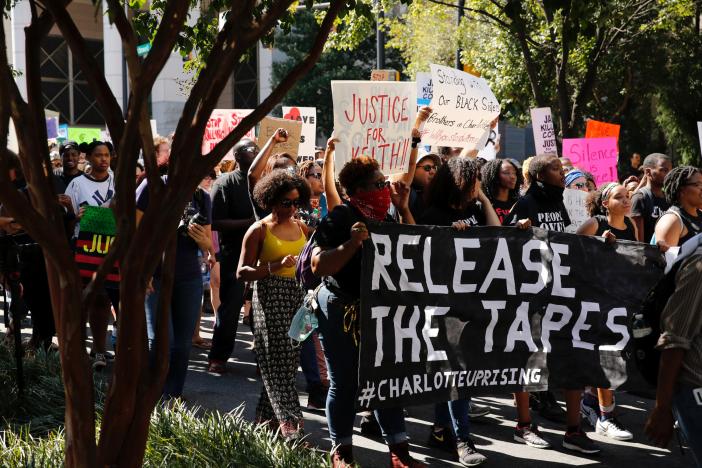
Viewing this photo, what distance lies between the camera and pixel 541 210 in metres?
7.34

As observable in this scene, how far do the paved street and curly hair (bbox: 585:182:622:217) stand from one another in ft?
5.12

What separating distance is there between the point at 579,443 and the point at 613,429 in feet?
1.72

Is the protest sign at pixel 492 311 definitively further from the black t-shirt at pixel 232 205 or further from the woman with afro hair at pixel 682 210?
the black t-shirt at pixel 232 205

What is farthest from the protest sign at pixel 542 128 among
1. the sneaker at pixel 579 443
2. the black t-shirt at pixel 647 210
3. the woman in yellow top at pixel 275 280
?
the woman in yellow top at pixel 275 280

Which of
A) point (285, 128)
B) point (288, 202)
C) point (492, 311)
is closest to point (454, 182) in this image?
point (492, 311)

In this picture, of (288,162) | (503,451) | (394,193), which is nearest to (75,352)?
(394,193)

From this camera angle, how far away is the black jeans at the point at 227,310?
8.50 m

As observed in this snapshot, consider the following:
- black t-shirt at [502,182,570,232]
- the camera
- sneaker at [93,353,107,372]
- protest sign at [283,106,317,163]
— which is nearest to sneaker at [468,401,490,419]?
black t-shirt at [502,182,570,232]

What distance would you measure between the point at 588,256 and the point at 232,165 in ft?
20.6

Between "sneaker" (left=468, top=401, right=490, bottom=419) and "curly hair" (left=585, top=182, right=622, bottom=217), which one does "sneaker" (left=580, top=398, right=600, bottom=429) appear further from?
"curly hair" (left=585, top=182, right=622, bottom=217)

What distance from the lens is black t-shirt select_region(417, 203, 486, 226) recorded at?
20.8 ft

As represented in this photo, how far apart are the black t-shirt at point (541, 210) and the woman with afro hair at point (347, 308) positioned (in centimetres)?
206

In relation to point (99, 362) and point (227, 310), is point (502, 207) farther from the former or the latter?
point (99, 362)

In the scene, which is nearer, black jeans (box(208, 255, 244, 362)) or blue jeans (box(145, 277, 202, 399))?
blue jeans (box(145, 277, 202, 399))
